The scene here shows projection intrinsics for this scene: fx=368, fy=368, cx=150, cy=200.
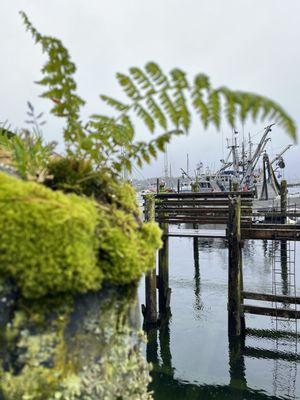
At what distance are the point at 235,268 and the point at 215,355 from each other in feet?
7.67

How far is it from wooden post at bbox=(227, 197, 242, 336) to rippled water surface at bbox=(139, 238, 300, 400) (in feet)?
1.94

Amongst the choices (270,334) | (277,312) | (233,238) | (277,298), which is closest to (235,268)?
(233,238)

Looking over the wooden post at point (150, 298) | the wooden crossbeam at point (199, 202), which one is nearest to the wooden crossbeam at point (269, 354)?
the wooden post at point (150, 298)

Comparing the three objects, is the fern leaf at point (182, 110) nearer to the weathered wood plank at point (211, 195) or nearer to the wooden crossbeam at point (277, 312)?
the wooden crossbeam at point (277, 312)

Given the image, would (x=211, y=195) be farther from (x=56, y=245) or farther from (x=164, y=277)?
(x=56, y=245)

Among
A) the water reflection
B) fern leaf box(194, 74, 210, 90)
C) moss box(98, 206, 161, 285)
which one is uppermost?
fern leaf box(194, 74, 210, 90)

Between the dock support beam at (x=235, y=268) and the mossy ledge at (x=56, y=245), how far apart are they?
8.62 m

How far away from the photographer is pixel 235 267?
33.1ft

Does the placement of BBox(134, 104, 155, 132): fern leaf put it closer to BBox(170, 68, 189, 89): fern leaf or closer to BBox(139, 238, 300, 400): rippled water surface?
BBox(170, 68, 189, 89): fern leaf

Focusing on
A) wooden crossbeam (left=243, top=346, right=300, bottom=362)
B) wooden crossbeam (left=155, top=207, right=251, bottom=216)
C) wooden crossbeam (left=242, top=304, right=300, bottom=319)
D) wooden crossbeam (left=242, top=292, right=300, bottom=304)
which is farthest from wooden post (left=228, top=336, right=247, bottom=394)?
wooden crossbeam (left=155, top=207, right=251, bottom=216)

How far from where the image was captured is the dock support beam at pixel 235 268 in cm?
994

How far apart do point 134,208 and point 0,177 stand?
2.23 ft

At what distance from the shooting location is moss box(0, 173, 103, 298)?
1.37 meters

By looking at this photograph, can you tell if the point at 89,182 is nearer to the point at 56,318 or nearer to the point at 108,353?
the point at 56,318
